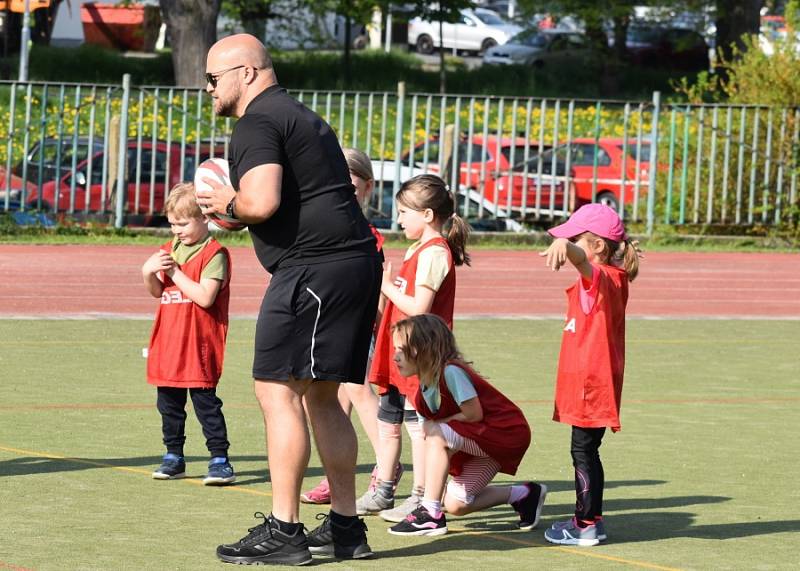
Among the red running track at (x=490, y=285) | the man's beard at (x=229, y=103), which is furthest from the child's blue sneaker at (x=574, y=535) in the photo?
the red running track at (x=490, y=285)

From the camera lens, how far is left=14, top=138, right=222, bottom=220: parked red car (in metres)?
22.0

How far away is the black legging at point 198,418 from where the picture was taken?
762cm

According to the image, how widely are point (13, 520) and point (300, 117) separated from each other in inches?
79.3

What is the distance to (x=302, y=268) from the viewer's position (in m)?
5.96

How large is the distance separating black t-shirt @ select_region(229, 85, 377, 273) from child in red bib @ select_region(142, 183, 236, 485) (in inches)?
65.9

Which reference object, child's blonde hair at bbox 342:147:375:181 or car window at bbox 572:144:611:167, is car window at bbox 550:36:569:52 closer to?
car window at bbox 572:144:611:167

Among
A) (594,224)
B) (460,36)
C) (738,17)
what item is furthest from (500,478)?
(460,36)

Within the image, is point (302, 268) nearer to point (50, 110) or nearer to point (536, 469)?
point (536, 469)

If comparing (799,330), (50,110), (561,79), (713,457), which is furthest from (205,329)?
(561,79)

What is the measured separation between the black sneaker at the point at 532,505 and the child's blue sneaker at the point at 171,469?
1724mm

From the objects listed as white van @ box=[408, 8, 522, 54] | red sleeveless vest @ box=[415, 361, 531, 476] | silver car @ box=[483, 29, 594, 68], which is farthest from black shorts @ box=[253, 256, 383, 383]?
white van @ box=[408, 8, 522, 54]

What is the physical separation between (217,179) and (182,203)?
146 centimetres

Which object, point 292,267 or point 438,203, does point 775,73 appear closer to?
point 438,203

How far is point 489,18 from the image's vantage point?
184 ft
